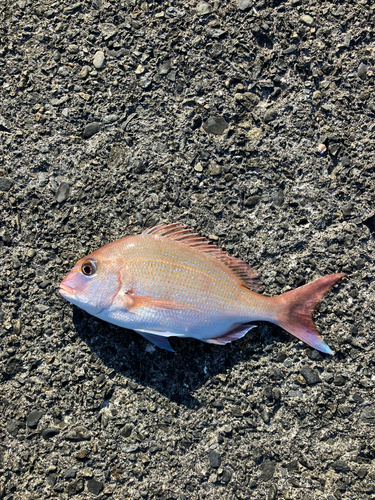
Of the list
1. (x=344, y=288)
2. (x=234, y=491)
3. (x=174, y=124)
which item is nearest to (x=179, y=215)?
(x=174, y=124)

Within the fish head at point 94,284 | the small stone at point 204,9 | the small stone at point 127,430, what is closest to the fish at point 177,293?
the fish head at point 94,284

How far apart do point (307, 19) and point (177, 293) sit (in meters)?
1.99

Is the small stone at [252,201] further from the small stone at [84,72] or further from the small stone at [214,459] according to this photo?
the small stone at [214,459]

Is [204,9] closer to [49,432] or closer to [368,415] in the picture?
[368,415]

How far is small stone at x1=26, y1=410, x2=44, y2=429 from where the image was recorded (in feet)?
7.55

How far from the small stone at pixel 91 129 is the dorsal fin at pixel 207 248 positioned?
2.54 ft

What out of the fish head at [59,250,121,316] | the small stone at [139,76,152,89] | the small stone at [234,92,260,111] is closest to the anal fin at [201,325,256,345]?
the fish head at [59,250,121,316]

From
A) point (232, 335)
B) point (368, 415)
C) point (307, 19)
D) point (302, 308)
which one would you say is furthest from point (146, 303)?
point (307, 19)

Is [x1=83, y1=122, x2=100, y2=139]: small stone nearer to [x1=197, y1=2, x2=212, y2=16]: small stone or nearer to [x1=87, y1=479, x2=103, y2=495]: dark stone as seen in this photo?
[x1=197, y1=2, x2=212, y2=16]: small stone

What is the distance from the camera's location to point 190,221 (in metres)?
2.35

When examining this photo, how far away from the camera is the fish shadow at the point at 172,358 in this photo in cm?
230

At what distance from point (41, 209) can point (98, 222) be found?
40 centimetres

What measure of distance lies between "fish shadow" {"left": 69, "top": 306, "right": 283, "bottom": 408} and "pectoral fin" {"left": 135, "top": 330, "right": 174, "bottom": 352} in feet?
0.36

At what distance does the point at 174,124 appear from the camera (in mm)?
2365
